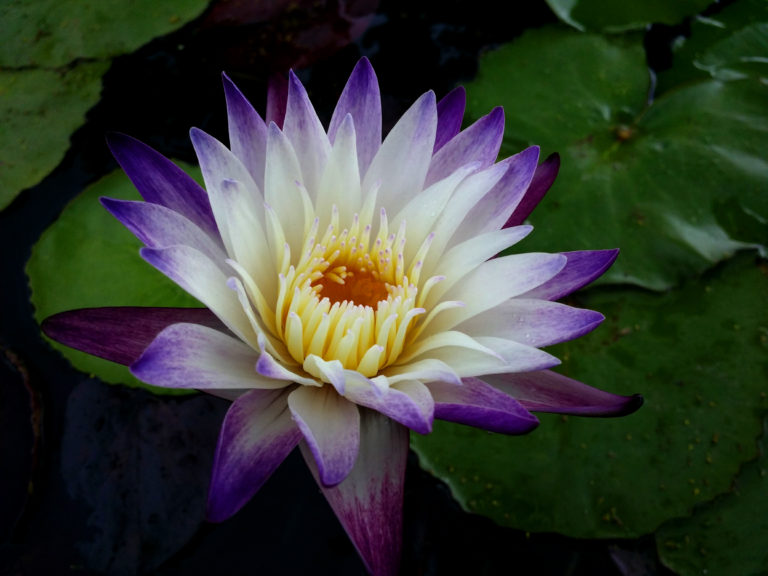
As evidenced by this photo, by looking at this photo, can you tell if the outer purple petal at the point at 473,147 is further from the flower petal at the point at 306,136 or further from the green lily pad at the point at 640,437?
the green lily pad at the point at 640,437

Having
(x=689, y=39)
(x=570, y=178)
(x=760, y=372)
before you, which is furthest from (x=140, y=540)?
(x=689, y=39)

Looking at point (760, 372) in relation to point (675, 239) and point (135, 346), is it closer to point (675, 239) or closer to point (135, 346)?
point (675, 239)

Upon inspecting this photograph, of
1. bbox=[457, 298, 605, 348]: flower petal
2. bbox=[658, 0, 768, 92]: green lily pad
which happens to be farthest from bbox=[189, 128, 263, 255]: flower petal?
bbox=[658, 0, 768, 92]: green lily pad

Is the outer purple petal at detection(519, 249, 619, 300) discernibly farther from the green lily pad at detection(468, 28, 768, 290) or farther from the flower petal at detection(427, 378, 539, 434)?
the green lily pad at detection(468, 28, 768, 290)

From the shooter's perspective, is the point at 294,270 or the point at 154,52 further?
the point at 154,52

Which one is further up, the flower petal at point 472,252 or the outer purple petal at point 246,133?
the outer purple petal at point 246,133

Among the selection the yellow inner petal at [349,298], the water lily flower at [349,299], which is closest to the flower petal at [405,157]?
the water lily flower at [349,299]
